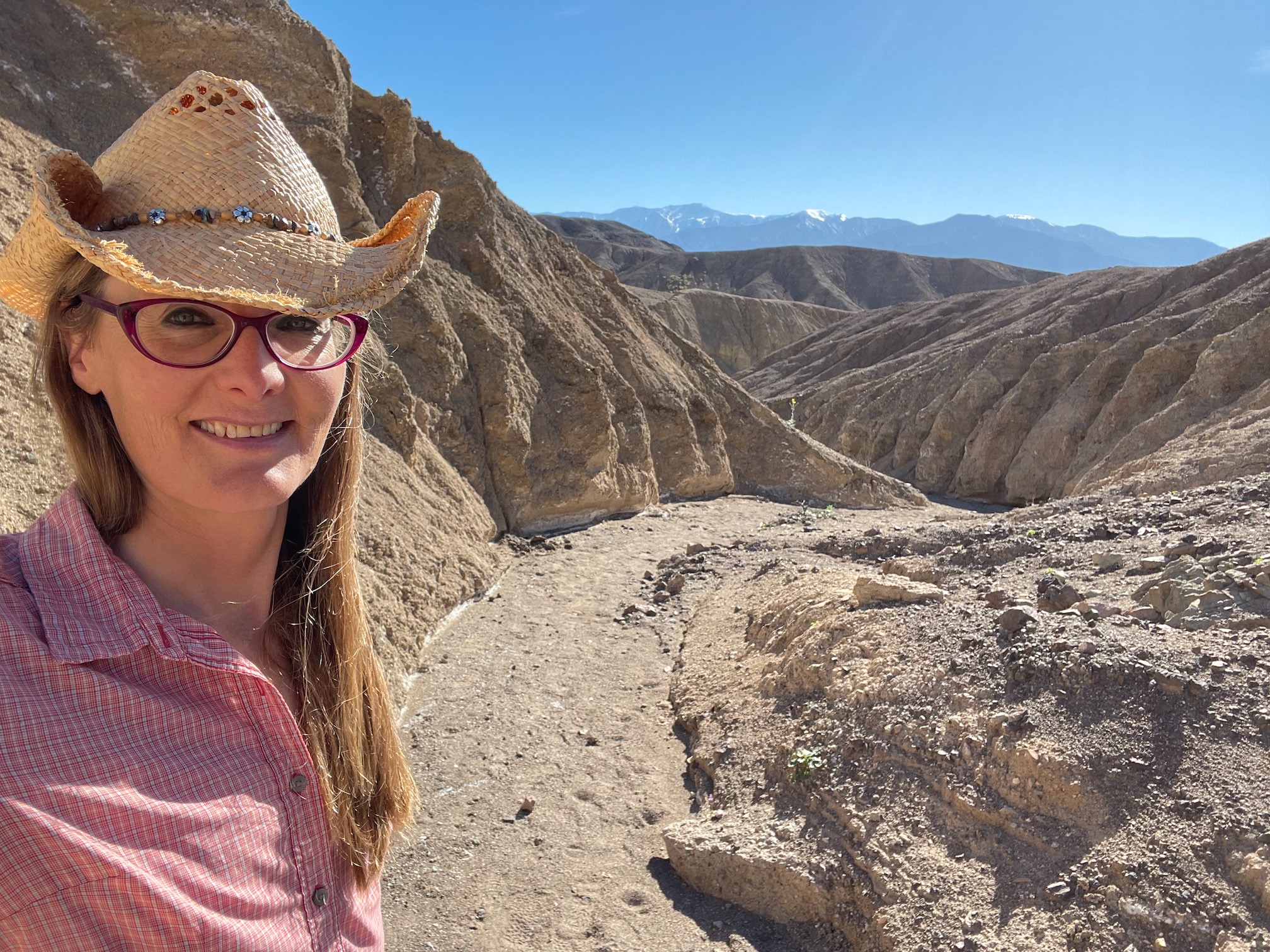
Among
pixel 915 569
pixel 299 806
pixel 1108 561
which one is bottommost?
pixel 915 569

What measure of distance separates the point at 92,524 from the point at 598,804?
3.99 m

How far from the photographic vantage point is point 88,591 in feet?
3.59

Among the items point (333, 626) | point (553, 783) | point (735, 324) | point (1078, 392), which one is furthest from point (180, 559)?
point (735, 324)

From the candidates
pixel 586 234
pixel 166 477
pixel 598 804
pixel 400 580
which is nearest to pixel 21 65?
pixel 400 580

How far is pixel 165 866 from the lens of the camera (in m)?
0.97

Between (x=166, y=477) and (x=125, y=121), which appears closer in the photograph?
(x=166, y=477)

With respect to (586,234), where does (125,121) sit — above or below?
below

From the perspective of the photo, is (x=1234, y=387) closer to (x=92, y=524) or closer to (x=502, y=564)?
(x=502, y=564)

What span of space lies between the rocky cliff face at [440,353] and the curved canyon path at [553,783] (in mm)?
836

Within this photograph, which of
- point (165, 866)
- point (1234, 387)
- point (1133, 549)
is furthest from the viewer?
point (1234, 387)

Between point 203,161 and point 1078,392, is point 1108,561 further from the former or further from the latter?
point 1078,392

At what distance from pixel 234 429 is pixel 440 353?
964 cm

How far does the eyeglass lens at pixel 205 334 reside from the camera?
114cm

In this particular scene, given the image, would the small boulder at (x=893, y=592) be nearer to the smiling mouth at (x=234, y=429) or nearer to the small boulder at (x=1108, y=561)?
the small boulder at (x=1108, y=561)
